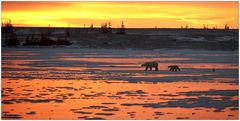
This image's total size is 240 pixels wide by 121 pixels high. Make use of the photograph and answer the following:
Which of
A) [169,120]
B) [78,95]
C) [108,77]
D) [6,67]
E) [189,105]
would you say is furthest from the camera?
[6,67]

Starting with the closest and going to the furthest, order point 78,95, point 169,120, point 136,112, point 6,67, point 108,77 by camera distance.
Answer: point 169,120
point 136,112
point 78,95
point 108,77
point 6,67

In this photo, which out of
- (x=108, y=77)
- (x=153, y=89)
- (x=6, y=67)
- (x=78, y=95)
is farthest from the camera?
(x=6, y=67)

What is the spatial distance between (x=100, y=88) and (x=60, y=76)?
2.69m

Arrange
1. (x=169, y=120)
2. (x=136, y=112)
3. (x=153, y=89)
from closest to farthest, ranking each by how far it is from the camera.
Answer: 1. (x=169, y=120)
2. (x=136, y=112)
3. (x=153, y=89)

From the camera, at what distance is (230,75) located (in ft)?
49.6

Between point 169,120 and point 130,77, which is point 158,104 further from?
point 130,77

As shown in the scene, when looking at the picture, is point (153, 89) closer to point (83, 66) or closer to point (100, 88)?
point (100, 88)

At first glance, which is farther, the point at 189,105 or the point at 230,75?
the point at 230,75

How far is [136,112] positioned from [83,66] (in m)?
8.61

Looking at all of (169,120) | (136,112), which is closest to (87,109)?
(136,112)

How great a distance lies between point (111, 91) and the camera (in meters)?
11.7

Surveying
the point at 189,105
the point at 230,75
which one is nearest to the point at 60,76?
the point at 230,75

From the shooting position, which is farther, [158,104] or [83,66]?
[83,66]

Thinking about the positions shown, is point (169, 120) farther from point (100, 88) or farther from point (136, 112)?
point (100, 88)
